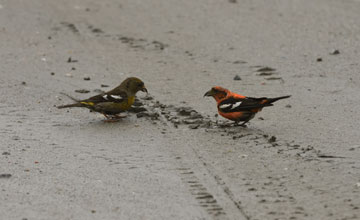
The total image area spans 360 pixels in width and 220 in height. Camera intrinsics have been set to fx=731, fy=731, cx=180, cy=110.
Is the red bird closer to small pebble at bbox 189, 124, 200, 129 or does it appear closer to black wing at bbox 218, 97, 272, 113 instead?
black wing at bbox 218, 97, 272, 113

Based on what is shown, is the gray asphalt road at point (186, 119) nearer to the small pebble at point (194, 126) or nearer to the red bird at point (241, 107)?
the small pebble at point (194, 126)

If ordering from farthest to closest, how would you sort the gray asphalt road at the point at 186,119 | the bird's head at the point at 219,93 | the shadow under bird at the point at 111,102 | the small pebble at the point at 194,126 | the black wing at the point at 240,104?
the shadow under bird at the point at 111,102
the bird's head at the point at 219,93
the small pebble at the point at 194,126
the black wing at the point at 240,104
the gray asphalt road at the point at 186,119

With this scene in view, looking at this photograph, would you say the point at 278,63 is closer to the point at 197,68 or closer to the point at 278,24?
the point at 197,68

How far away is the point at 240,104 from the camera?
784 cm

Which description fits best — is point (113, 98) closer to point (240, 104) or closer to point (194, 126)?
point (194, 126)

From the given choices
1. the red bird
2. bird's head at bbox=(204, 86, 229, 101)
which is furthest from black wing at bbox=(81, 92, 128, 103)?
the red bird

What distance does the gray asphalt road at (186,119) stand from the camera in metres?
5.77

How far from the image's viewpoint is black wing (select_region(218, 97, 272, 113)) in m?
7.75

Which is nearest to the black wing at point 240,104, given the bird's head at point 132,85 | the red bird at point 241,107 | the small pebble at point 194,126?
the red bird at point 241,107

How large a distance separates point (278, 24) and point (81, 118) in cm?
612

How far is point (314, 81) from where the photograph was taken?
10.1 meters

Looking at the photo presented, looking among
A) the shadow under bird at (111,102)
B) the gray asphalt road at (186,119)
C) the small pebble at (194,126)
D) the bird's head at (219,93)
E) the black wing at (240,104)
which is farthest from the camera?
the shadow under bird at (111,102)

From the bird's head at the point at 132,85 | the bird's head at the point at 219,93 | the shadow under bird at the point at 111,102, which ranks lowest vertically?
the shadow under bird at the point at 111,102

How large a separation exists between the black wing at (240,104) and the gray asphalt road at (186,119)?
0.25m
